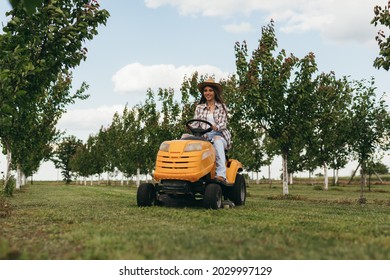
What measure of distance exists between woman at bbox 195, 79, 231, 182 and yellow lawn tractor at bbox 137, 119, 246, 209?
19 centimetres

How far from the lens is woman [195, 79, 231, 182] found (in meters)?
9.98

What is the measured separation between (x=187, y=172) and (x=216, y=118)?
2106mm

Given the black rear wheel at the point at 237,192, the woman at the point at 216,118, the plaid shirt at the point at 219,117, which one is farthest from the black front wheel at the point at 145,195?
the black rear wheel at the point at 237,192

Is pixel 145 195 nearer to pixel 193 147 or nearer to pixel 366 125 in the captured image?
pixel 193 147

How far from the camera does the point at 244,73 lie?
24.8 m

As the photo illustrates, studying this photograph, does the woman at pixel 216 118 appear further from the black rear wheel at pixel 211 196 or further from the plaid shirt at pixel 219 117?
the black rear wheel at pixel 211 196

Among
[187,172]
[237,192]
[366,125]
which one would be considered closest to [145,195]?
[187,172]

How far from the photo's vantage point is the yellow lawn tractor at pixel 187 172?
30.1ft

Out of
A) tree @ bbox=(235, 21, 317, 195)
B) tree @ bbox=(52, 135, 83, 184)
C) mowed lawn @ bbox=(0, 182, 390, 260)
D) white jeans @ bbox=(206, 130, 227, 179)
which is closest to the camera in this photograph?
mowed lawn @ bbox=(0, 182, 390, 260)

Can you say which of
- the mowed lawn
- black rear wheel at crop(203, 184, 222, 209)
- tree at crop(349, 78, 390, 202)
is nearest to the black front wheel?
black rear wheel at crop(203, 184, 222, 209)

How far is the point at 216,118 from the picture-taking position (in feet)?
34.8

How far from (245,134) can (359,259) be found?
21852mm

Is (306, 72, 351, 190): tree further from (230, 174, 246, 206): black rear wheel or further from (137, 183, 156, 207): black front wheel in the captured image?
(137, 183, 156, 207): black front wheel

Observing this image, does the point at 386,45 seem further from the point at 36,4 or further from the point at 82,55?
the point at 36,4
